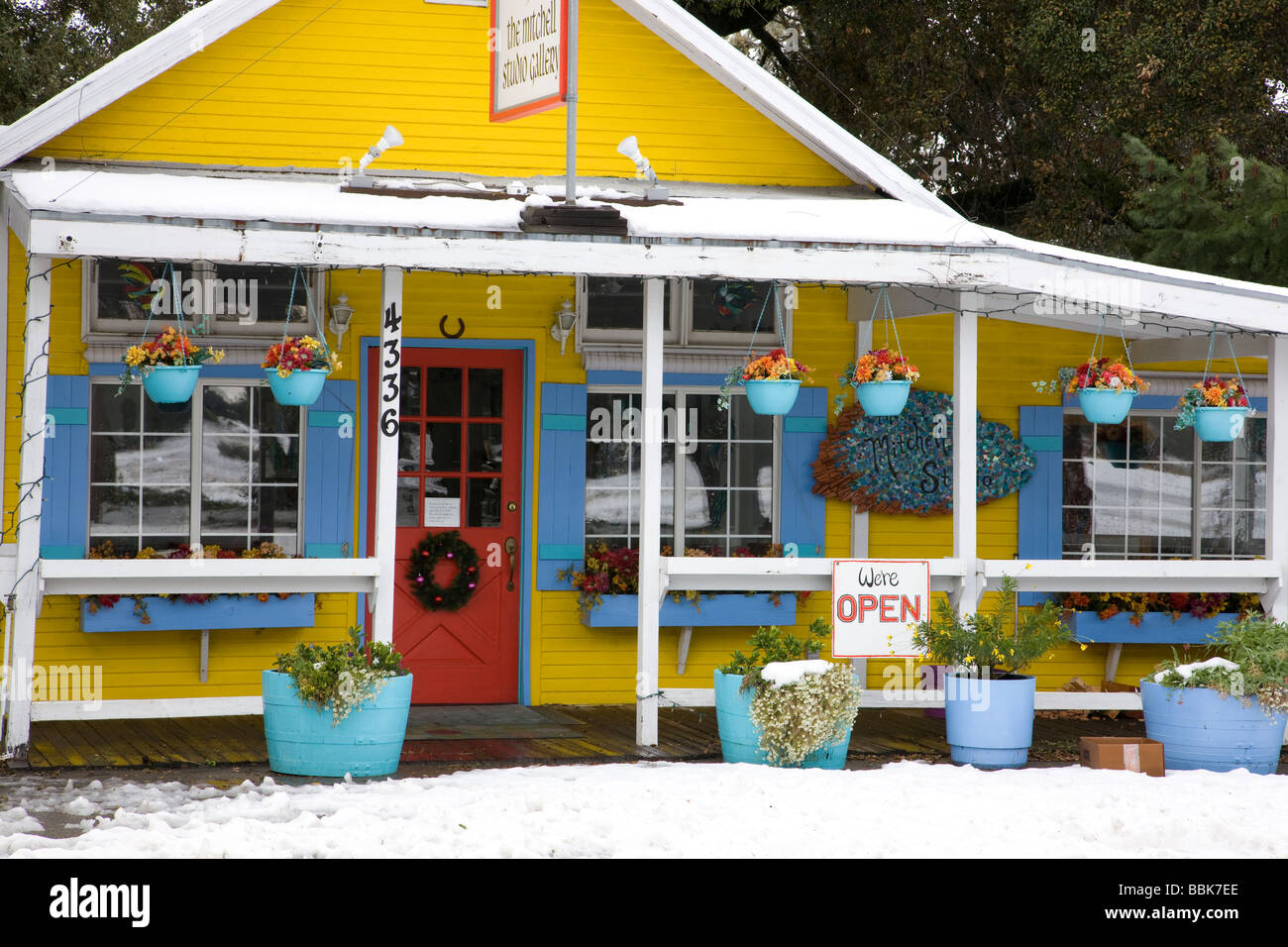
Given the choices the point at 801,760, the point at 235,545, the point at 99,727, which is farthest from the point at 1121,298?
the point at 99,727

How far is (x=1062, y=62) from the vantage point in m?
12.8

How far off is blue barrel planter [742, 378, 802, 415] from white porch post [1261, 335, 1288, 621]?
2929mm

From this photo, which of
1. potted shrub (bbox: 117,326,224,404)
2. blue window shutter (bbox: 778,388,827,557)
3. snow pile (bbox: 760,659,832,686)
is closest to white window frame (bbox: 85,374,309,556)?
potted shrub (bbox: 117,326,224,404)

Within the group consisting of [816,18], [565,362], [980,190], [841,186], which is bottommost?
[565,362]

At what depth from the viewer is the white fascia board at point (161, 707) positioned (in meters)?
7.94

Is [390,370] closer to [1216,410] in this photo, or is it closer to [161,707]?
[161,707]

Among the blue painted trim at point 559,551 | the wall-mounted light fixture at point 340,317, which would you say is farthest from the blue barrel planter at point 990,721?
the wall-mounted light fixture at point 340,317

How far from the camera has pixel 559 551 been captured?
30.0ft

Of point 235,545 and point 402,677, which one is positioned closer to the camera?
point 402,677

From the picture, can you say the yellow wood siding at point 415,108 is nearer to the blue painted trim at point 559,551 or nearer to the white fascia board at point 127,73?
the white fascia board at point 127,73

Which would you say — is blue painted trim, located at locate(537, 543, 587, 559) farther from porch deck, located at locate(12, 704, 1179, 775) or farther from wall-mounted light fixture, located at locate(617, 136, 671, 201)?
wall-mounted light fixture, located at locate(617, 136, 671, 201)

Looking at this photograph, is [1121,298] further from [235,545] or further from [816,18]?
[816,18]

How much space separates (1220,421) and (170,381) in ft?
18.6

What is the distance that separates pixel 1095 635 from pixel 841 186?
11.0 feet
